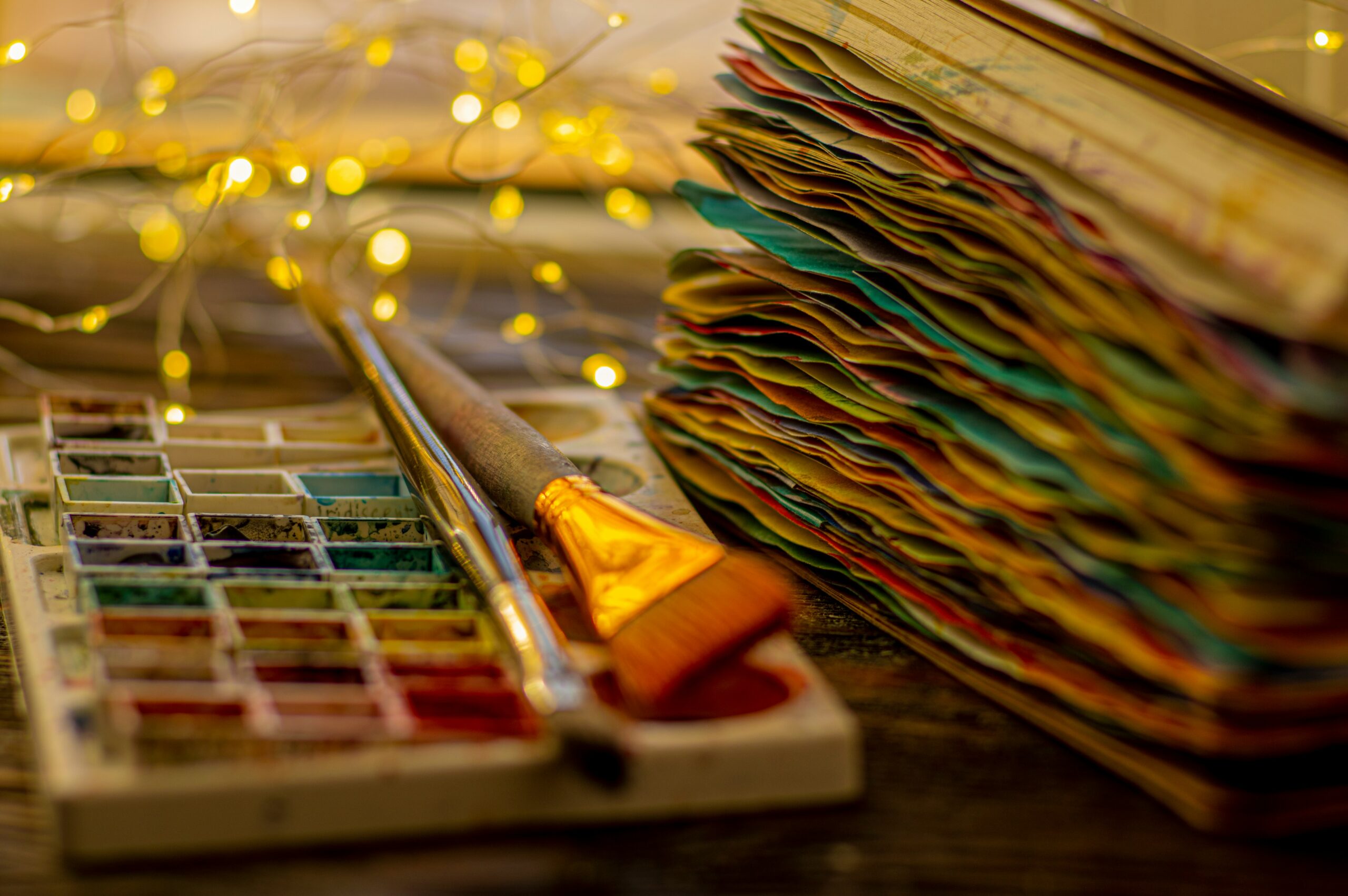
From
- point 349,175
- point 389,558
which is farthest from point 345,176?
point 389,558

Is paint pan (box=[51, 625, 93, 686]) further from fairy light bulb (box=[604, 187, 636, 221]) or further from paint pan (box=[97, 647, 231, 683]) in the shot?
fairy light bulb (box=[604, 187, 636, 221])

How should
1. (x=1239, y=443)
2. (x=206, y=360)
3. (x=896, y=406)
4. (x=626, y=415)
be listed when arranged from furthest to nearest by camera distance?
(x=206, y=360)
(x=626, y=415)
(x=896, y=406)
(x=1239, y=443)

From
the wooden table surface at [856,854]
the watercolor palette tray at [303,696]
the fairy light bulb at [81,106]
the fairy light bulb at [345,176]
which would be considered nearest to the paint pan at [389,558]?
the watercolor palette tray at [303,696]

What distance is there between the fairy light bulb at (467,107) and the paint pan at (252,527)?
31 centimetres

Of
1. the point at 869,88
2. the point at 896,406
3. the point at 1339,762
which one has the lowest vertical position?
the point at 1339,762

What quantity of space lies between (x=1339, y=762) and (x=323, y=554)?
0.32 m

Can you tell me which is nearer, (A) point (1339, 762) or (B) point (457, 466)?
(A) point (1339, 762)

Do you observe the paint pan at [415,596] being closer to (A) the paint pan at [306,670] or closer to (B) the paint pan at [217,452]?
(A) the paint pan at [306,670]

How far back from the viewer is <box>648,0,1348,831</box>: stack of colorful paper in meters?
0.28

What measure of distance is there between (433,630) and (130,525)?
0.47 ft

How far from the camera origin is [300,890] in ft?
0.91

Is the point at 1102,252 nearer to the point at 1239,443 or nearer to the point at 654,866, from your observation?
the point at 1239,443

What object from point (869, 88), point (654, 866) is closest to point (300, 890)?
point (654, 866)

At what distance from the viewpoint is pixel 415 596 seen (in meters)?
0.39
